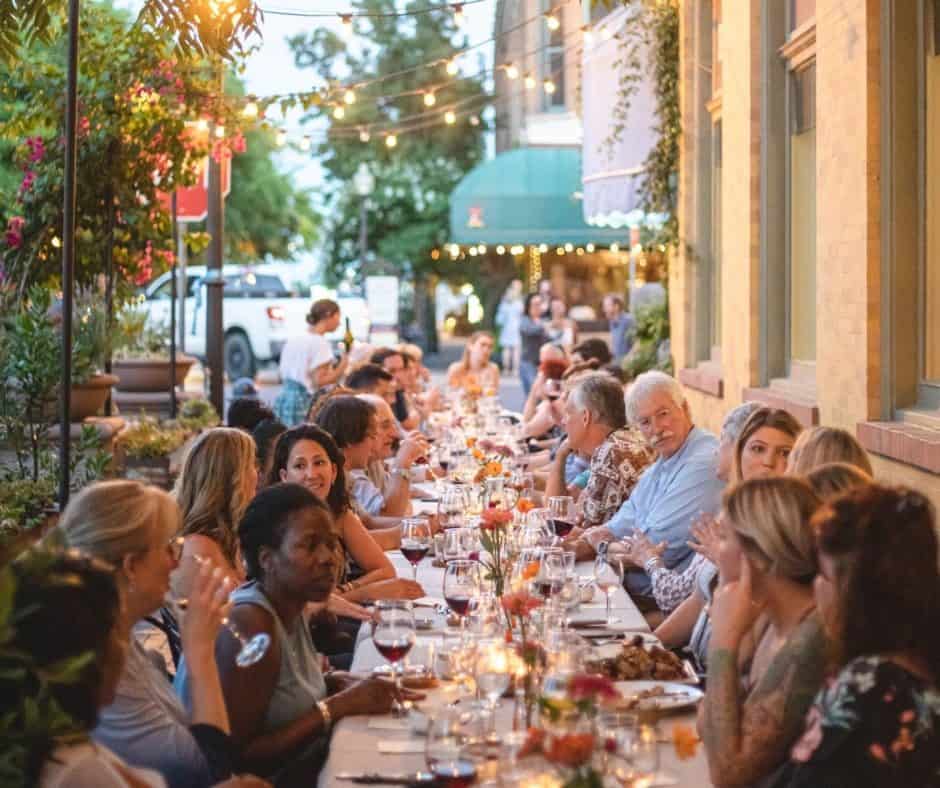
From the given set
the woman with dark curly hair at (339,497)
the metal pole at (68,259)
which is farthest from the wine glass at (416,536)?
the metal pole at (68,259)

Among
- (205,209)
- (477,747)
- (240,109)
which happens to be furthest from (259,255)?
(477,747)

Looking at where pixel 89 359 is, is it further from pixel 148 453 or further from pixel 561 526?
pixel 561 526

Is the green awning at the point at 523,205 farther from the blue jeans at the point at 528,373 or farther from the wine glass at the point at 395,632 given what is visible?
the wine glass at the point at 395,632

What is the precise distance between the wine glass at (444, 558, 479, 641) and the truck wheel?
28238 mm

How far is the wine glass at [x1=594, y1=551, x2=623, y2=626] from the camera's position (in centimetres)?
534

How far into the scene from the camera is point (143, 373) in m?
16.0

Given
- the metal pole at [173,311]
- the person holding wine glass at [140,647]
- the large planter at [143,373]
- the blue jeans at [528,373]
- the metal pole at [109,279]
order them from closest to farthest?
the person holding wine glass at [140,647]
the metal pole at [109,279]
the metal pole at [173,311]
the large planter at [143,373]
the blue jeans at [528,373]

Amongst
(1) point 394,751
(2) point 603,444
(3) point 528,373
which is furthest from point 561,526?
(3) point 528,373

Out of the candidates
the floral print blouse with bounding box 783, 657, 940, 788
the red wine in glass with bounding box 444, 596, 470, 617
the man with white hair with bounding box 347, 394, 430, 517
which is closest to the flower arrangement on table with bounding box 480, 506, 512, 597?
the red wine in glass with bounding box 444, 596, 470, 617

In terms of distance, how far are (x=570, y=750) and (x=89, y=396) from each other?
27.7 feet

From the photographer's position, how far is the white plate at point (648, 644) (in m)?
4.44

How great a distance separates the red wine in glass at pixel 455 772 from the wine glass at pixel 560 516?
10.9ft

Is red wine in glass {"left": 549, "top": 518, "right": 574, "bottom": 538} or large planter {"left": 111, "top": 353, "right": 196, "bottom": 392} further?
large planter {"left": 111, "top": 353, "right": 196, "bottom": 392}

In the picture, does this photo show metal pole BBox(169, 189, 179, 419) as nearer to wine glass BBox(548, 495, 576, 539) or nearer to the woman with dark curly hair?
the woman with dark curly hair
